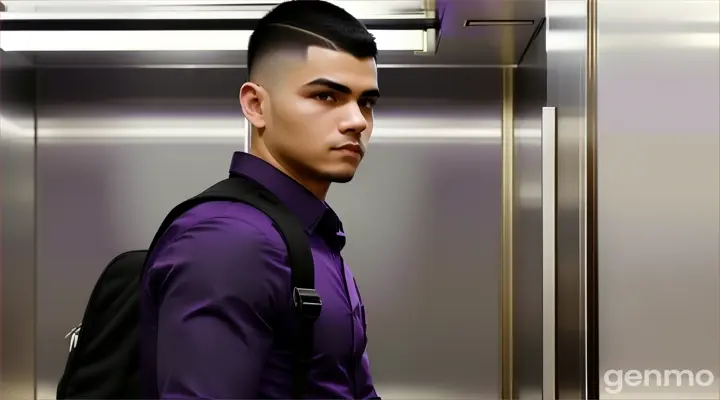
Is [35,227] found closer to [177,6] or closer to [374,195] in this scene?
[177,6]

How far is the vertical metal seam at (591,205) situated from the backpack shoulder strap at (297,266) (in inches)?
24.4

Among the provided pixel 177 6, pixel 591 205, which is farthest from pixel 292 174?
pixel 177 6

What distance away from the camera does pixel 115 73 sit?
6.45 feet

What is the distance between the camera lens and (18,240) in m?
1.94

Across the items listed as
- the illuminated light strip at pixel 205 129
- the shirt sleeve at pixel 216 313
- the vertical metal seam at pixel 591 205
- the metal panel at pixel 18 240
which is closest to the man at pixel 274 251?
the shirt sleeve at pixel 216 313

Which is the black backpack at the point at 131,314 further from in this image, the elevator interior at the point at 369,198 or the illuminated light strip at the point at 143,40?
the elevator interior at the point at 369,198

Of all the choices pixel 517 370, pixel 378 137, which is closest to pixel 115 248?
pixel 378 137

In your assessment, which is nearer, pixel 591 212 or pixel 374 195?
pixel 591 212

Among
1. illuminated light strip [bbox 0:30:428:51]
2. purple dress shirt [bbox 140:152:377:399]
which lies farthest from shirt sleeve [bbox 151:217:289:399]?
illuminated light strip [bbox 0:30:428:51]

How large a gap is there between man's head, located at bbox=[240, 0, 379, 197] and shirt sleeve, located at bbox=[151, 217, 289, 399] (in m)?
0.19

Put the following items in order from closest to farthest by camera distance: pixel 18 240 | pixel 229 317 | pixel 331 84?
pixel 229 317 < pixel 331 84 < pixel 18 240

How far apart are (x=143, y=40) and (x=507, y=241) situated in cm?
101

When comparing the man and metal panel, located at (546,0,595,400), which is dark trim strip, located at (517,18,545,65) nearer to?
metal panel, located at (546,0,595,400)

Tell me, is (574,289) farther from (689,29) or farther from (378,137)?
(378,137)
